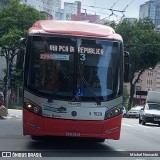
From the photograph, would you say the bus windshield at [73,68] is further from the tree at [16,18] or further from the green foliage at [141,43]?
the green foliage at [141,43]

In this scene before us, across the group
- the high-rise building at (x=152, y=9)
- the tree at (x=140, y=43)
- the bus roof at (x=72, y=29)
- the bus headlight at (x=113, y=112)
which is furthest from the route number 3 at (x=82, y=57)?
the high-rise building at (x=152, y=9)

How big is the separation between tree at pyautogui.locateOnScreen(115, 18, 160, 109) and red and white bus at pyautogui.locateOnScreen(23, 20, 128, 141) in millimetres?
43220

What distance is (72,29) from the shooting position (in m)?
13.8

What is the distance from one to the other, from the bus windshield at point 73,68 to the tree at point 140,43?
43208mm

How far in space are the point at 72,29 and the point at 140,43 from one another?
145 feet

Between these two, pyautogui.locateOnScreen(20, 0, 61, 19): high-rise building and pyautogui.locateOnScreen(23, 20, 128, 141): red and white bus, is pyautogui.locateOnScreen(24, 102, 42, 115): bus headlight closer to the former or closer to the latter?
pyautogui.locateOnScreen(23, 20, 128, 141): red and white bus

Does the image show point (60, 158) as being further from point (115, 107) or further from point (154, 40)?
point (154, 40)

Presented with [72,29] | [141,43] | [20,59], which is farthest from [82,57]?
[141,43]

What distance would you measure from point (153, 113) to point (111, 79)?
19.4 m

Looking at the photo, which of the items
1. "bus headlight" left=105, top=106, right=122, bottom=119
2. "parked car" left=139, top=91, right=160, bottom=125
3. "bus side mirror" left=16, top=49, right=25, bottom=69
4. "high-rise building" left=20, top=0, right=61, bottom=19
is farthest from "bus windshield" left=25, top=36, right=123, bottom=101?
"high-rise building" left=20, top=0, right=61, bottom=19

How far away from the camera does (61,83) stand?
13133mm

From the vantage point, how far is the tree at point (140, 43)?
5700 cm

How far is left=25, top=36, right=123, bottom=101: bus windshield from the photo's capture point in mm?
13125

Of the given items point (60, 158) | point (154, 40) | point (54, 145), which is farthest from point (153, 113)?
point (154, 40)
